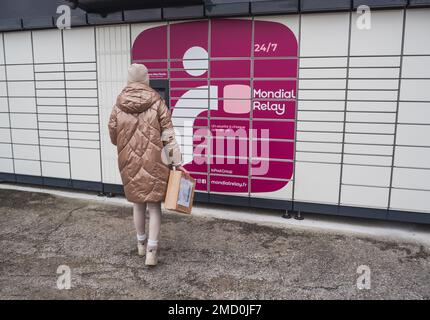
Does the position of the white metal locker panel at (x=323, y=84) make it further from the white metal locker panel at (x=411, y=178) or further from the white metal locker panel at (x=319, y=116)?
the white metal locker panel at (x=411, y=178)

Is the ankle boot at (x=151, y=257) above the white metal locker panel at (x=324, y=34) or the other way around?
the other way around

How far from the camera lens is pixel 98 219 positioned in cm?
471

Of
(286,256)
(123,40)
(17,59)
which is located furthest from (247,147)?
(17,59)

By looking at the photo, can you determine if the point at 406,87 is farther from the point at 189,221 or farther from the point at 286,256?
the point at 189,221

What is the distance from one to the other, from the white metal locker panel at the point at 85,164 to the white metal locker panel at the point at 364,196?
3314 millimetres

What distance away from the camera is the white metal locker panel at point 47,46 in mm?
5434

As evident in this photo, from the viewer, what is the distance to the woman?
3.29 m

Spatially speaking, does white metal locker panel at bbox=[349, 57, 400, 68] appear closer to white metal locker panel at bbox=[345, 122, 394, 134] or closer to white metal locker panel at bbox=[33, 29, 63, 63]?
white metal locker panel at bbox=[345, 122, 394, 134]

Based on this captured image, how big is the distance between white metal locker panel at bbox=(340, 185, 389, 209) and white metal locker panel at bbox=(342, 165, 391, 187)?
58mm

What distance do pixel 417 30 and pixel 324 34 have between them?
36.1 inches

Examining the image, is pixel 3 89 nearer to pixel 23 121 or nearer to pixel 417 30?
pixel 23 121

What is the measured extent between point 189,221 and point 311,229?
1406mm

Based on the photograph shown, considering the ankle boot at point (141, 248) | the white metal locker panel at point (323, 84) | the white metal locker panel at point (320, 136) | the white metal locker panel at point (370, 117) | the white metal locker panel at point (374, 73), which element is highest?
the white metal locker panel at point (374, 73)

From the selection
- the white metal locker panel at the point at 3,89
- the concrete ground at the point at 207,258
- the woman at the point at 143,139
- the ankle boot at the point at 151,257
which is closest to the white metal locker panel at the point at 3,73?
the white metal locker panel at the point at 3,89
